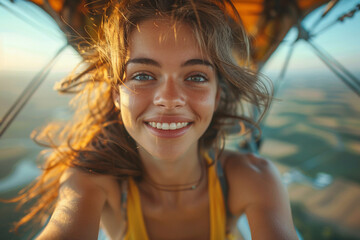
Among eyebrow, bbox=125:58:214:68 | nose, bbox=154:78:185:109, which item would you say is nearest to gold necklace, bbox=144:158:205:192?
nose, bbox=154:78:185:109

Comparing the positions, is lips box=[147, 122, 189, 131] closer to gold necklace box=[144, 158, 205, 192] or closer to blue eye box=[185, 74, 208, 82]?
blue eye box=[185, 74, 208, 82]

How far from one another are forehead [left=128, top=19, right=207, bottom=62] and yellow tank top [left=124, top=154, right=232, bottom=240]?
0.71 meters

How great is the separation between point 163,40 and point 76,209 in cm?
73

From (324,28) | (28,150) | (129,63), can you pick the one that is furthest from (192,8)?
(28,150)

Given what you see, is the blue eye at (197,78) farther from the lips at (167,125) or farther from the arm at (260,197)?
the arm at (260,197)

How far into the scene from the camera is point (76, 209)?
0.85m

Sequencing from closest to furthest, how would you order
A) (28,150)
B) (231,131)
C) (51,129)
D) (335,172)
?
(51,129) → (231,131) → (28,150) → (335,172)

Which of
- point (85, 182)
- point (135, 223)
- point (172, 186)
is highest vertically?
point (85, 182)

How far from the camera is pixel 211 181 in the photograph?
3.96 ft

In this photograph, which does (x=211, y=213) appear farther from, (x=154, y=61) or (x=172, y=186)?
(x=154, y=61)

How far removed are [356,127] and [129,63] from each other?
1061cm

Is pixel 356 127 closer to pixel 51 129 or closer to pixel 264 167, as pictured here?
pixel 264 167

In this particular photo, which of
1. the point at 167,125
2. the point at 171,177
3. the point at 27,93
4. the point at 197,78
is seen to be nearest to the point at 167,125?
the point at 167,125

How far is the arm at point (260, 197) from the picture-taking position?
2.93 feet
